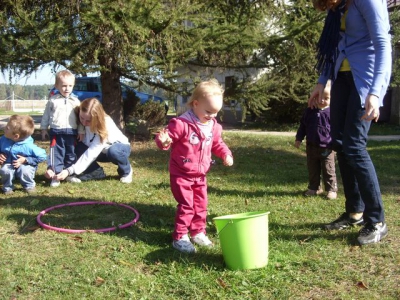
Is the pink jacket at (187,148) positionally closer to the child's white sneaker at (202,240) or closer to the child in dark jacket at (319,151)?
the child's white sneaker at (202,240)

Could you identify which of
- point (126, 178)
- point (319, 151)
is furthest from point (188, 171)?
point (126, 178)

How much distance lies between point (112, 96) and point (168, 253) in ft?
23.4

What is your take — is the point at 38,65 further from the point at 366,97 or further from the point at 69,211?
the point at 366,97

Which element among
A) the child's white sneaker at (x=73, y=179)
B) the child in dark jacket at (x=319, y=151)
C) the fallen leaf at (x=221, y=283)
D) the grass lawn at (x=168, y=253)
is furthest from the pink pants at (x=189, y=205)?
the child's white sneaker at (x=73, y=179)

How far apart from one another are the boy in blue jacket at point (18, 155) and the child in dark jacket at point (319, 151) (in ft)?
10.8

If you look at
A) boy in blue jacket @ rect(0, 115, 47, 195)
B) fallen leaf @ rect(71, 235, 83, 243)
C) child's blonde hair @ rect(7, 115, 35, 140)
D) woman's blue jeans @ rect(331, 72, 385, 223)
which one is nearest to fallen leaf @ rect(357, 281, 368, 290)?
woman's blue jeans @ rect(331, 72, 385, 223)

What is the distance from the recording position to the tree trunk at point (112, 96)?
10133mm

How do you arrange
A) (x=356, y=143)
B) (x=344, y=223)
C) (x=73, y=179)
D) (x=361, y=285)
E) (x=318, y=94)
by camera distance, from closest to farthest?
(x=361, y=285) → (x=356, y=143) → (x=344, y=223) → (x=318, y=94) → (x=73, y=179)

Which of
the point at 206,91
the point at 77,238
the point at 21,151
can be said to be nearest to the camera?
the point at 206,91

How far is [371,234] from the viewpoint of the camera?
12.0ft

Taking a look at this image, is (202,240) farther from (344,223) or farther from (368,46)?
(368,46)

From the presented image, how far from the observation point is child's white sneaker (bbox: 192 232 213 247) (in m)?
3.76

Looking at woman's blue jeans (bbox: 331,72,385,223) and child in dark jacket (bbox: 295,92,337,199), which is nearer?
woman's blue jeans (bbox: 331,72,385,223)

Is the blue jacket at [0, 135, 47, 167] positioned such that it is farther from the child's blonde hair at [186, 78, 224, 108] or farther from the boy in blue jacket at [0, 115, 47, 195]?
the child's blonde hair at [186, 78, 224, 108]
